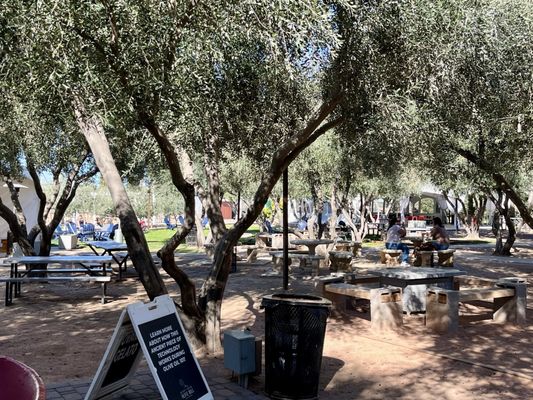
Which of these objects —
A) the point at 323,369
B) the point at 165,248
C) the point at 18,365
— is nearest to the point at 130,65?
the point at 165,248

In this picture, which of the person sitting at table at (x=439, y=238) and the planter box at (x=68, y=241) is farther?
the planter box at (x=68, y=241)

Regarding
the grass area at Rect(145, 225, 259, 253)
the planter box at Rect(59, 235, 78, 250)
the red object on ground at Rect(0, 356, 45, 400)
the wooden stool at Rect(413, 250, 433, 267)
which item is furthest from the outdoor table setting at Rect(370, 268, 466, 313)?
the planter box at Rect(59, 235, 78, 250)

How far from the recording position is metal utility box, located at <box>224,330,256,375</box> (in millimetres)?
5305

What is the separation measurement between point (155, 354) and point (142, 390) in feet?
3.58

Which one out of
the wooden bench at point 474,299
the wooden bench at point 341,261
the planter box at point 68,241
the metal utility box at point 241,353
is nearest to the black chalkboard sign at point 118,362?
the metal utility box at point 241,353

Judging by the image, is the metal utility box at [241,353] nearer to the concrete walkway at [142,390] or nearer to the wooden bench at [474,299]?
the concrete walkway at [142,390]

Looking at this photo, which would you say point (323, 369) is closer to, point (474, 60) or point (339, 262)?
point (474, 60)

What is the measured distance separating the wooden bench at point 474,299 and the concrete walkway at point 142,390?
3.56 metres

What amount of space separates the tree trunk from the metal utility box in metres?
1.17

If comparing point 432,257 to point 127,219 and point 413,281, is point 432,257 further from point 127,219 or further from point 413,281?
point 127,219

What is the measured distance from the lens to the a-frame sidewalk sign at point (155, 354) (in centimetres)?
437

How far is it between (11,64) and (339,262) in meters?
11.1

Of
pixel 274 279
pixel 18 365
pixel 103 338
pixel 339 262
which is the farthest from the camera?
pixel 339 262

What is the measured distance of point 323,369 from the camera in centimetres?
603
